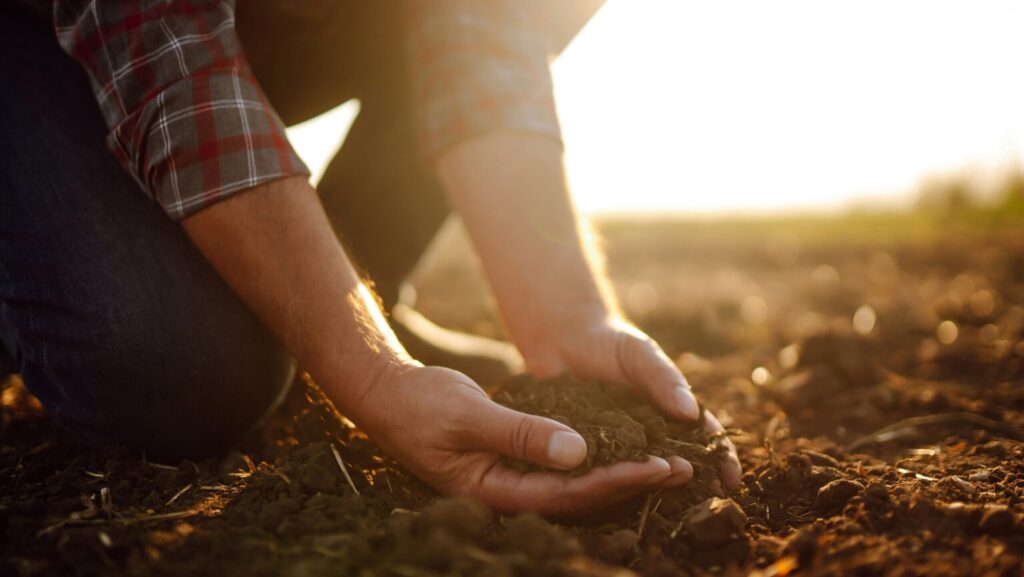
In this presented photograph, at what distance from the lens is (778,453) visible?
72.5 inches

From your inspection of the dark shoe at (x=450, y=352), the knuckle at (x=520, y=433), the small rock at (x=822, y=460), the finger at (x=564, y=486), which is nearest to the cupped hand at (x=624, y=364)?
the finger at (x=564, y=486)

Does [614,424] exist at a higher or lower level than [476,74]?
lower

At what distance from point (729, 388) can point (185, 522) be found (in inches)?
77.7

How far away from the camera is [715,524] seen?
1.28 metres

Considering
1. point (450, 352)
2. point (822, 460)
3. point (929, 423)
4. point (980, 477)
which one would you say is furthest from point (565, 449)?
point (929, 423)

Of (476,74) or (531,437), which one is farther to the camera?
(476,74)

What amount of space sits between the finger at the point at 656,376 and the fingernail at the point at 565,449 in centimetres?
39

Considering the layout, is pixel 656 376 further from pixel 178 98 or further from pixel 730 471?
pixel 178 98

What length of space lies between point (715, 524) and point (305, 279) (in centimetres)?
96

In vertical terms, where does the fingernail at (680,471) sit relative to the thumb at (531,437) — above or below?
below

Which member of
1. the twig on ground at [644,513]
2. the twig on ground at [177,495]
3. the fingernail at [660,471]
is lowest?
the twig on ground at [177,495]

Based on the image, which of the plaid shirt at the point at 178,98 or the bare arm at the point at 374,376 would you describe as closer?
the bare arm at the point at 374,376

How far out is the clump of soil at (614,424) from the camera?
1.38 meters

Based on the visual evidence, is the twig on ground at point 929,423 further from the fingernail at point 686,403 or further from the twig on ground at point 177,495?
the twig on ground at point 177,495
